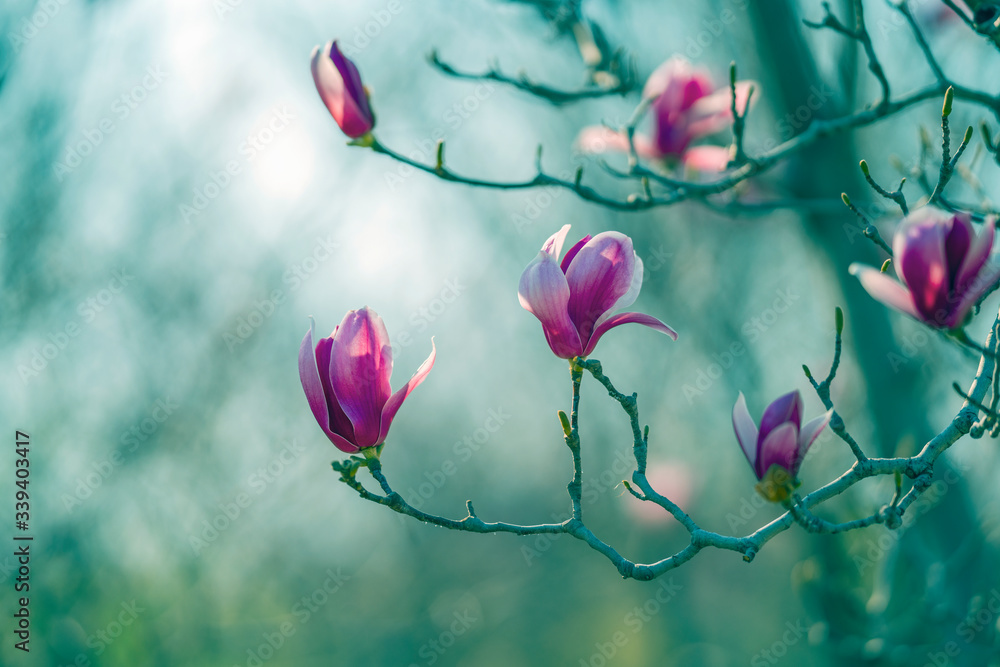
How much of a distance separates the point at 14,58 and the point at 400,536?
4203mm

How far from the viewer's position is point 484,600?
6.31 metres

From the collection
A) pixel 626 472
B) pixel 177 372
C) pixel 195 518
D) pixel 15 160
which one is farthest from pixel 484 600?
pixel 15 160

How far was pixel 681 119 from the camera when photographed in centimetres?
207

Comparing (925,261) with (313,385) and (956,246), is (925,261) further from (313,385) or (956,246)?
(313,385)

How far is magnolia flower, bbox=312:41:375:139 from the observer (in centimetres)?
148

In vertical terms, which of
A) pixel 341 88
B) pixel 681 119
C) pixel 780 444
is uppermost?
pixel 341 88

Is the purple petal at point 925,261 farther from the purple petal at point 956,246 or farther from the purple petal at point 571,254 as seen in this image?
the purple petal at point 571,254

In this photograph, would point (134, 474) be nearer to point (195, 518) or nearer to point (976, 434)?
point (195, 518)
